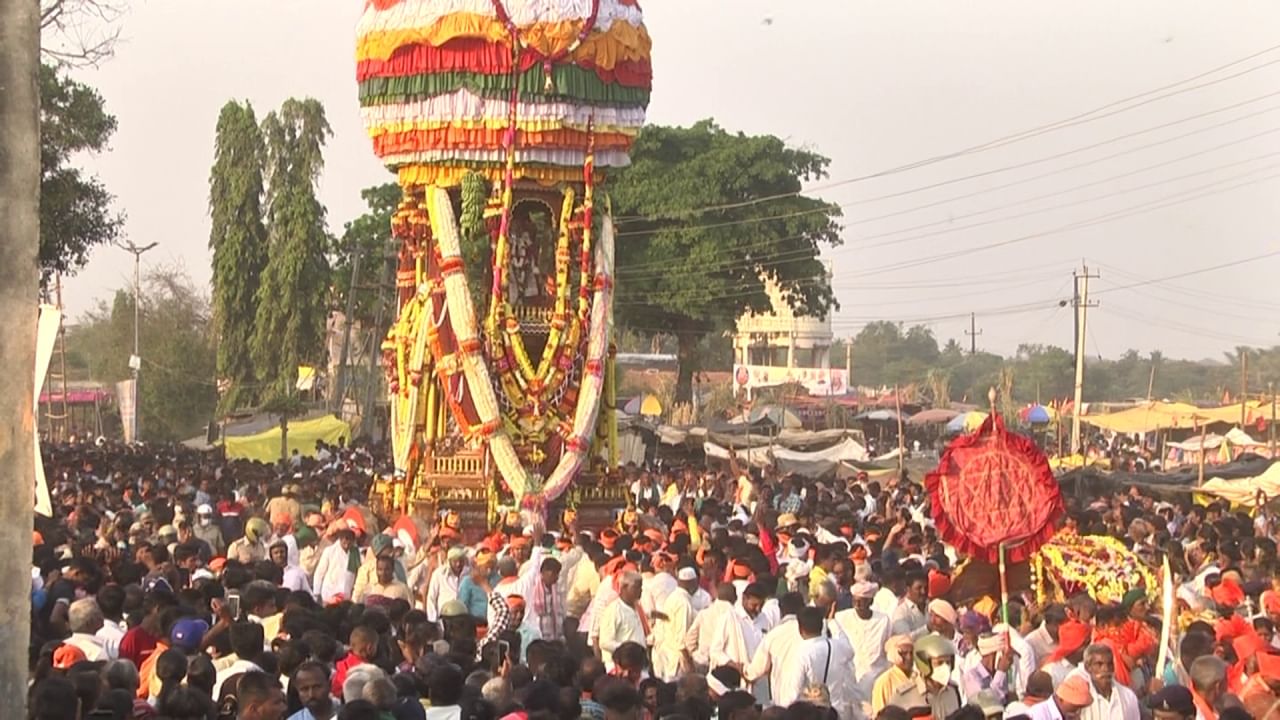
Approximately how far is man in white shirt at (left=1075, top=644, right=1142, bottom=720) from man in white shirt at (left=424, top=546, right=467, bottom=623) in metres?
5.31

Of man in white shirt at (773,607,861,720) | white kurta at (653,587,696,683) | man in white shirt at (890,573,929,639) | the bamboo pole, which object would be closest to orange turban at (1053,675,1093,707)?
man in white shirt at (773,607,861,720)

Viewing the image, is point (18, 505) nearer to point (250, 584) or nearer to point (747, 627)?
point (250, 584)

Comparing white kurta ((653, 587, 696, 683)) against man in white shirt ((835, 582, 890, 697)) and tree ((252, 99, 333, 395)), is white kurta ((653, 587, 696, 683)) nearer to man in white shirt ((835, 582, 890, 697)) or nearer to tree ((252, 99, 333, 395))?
man in white shirt ((835, 582, 890, 697))

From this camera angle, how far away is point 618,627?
11.7 metres

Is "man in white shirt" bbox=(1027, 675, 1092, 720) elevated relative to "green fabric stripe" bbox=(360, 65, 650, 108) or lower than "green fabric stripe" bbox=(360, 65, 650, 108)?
lower

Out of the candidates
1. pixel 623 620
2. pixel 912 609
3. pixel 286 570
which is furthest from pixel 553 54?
pixel 912 609

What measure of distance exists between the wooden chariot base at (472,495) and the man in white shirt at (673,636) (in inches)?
376

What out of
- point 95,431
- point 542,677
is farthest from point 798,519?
point 95,431

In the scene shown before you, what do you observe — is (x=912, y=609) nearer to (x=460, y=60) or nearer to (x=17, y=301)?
(x=17, y=301)

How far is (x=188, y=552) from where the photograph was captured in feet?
44.3

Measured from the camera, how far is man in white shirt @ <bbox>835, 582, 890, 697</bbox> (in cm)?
1052

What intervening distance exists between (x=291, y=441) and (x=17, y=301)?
32412mm

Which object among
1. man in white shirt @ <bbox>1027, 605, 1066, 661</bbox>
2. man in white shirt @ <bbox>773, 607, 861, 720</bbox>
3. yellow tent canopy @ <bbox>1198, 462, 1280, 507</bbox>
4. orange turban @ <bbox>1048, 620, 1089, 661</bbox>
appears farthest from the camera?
yellow tent canopy @ <bbox>1198, 462, 1280, 507</bbox>

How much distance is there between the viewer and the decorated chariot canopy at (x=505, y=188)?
2131cm
